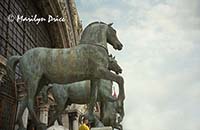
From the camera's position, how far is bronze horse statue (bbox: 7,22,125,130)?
20.9ft

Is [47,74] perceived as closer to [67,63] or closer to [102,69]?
[67,63]

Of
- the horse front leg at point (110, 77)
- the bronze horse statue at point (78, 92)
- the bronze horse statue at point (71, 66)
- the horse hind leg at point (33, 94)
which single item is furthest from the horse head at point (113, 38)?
the horse hind leg at point (33, 94)

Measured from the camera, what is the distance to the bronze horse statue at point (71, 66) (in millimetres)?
6359

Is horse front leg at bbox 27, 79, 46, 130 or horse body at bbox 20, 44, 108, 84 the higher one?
horse body at bbox 20, 44, 108, 84

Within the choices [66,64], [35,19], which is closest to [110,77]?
[66,64]

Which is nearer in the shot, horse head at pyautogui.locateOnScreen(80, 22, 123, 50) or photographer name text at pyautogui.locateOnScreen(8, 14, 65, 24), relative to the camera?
horse head at pyautogui.locateOnScreen(80, 22, 123, 50)

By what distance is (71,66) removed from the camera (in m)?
6.36

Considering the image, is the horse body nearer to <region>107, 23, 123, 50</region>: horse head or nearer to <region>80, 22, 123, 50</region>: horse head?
<region>80, 22, 123, 50</region>: horse head

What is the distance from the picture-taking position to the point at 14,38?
51.2 ft

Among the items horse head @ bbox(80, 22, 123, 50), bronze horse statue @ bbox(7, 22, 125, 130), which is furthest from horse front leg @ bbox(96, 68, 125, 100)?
horse head @ bbox(80, 22, 123, 50)

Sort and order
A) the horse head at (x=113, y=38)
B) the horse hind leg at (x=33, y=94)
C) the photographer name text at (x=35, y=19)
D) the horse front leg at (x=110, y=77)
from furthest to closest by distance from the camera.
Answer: the photographer name text at (x=35, y=19)
the horse head at (x=113, y=38)
the horse hind leg at (x=33, y=94)
the horse front leg at (x=110, y=77)

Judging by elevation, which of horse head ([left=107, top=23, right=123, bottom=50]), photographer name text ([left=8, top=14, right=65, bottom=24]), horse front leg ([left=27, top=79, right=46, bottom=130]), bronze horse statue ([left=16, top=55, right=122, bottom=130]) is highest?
photographer name text ([left=8, top=14, right=65, bottom=24])

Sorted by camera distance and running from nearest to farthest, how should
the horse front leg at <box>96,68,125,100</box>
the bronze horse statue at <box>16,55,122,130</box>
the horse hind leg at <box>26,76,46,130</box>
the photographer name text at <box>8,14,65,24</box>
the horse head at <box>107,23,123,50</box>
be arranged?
the horse front leg at <box>96,68,125,100</box> < the horse hind leg at <box>26,76,46,130</box> < the horse head at <box>107,23,123,50</box> < the bronze horse statue at <box>16,55,122,130</box> < the photographer name text at <box>8,14,65,24</box>

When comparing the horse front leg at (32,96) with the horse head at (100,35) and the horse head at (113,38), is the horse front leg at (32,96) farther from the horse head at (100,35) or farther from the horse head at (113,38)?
the horse head at (113,38)
